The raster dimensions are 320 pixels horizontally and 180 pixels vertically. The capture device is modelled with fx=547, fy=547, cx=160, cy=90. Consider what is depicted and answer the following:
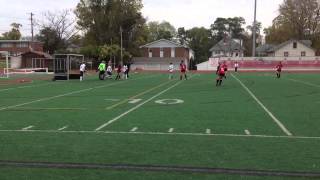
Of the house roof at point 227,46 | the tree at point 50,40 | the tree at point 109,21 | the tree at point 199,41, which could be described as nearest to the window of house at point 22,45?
the tree at point 50,40

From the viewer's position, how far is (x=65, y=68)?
40906 mm

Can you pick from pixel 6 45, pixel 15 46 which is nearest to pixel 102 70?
pixel 15 46

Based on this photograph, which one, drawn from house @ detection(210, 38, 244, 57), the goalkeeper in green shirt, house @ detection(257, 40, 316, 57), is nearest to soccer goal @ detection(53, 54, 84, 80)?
the goalkeeper in green shirt

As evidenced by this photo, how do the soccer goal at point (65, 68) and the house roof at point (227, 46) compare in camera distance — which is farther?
the house roof at point (227, 46)

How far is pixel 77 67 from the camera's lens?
43.0 metres

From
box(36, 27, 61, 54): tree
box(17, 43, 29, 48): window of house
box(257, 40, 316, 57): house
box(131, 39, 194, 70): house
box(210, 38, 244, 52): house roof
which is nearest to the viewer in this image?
box(36, 27, 61, 54): tree

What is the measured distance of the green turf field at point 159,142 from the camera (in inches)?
292

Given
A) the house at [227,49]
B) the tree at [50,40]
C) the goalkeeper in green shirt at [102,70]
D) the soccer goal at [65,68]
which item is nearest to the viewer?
the goalkeeper in green shirt at [102,70]

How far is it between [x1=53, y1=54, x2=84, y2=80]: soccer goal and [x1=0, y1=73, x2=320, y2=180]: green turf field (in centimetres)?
2330

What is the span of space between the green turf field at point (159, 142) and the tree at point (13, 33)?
124m

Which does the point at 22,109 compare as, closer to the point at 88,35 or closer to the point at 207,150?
the point at 207,150

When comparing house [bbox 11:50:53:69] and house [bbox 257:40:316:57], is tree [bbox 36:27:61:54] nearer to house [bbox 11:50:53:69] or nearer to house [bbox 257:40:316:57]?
house [bbox 11:50:53:69]

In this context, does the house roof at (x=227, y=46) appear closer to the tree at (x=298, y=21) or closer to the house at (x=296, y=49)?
the tree at (x=298, y=21)

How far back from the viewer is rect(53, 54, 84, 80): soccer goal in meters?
40.3
